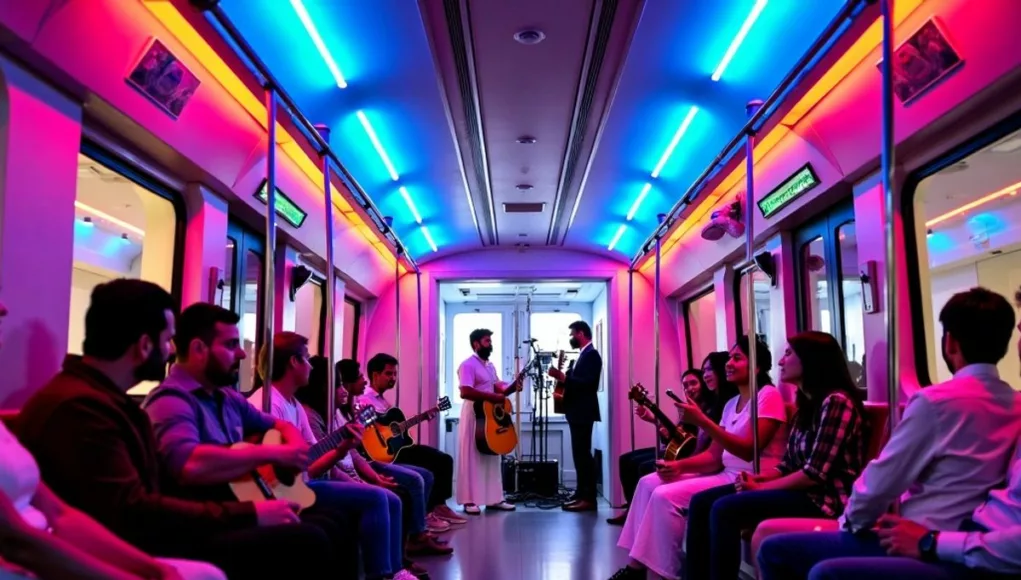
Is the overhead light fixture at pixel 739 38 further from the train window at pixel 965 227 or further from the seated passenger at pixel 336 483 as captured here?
the seated passenger at pixel 336 483

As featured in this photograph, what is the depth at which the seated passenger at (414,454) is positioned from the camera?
6500mm

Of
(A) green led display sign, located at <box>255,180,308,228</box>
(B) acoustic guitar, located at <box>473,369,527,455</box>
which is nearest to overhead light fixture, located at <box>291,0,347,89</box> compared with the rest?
(A) green led display sign, located at <box>255,180,308,228</box>


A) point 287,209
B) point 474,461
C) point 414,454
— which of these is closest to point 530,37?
point 287,209

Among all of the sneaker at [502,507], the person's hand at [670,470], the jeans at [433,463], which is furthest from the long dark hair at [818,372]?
the sneaker at [502,507]

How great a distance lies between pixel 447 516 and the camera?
7387 millimetres

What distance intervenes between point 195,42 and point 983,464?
11.0 feet

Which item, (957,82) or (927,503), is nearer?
(927,503)

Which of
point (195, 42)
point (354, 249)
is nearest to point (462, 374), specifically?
point (354, 249)

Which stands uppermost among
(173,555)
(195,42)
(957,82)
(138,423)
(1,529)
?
(195,42)

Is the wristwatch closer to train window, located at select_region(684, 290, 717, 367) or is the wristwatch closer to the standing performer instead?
the standing performer

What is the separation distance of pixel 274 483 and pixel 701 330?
6.55 metres

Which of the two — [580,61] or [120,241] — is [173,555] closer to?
[580,61]

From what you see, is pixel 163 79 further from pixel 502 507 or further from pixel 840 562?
pixel 502 507

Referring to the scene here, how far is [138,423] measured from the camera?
2.35 meters
